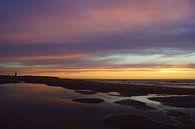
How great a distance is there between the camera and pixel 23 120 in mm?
20969

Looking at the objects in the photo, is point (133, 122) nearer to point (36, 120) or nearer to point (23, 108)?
point (36, 120)

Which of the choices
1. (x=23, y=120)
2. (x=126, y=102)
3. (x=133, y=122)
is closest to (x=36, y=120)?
(x=23, y=120)

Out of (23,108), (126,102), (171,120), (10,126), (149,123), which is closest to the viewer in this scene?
(10,126)

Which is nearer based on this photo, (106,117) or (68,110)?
(106,117)

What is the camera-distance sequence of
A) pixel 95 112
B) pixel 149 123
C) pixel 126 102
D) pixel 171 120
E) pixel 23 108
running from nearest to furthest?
1. pixel 149 123
2. pixel 171 120
3. pixel 95 112
4. pixel 23 108
5. pixel 126 102

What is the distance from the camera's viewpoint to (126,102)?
3272cm

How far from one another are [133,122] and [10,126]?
754 cm

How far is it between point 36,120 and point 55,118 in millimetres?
1474

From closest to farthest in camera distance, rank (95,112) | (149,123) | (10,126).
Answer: (10,126) < (149,123) < (95,112)

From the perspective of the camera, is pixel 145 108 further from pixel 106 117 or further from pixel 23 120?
pixel 23 120

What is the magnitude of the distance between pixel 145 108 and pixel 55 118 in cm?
928

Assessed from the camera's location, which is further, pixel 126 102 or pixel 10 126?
pixel 126 102

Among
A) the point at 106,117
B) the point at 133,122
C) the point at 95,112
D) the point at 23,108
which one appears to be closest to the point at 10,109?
the point at 23,108

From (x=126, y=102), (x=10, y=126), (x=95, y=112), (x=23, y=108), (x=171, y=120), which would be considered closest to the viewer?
(x=10, y=126)
